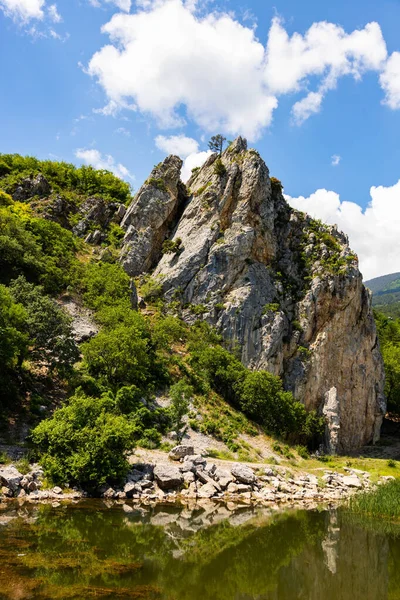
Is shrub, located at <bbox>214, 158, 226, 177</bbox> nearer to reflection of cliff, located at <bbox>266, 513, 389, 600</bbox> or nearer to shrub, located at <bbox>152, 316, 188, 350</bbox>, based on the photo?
shrub, located at <bbox>152, 316, 188, 350</bbox>

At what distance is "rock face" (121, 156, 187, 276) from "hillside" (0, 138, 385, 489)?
241 mm

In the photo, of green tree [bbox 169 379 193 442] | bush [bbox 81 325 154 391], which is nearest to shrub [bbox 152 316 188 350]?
bush [bbox 81 325 154 391]

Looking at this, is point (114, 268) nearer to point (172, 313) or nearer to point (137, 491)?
point (172, 313)

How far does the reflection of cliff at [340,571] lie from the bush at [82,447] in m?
12.5

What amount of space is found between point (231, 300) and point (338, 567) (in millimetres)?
44213

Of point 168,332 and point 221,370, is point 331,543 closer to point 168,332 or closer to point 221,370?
point 221,370

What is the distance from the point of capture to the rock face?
66688 millimetres

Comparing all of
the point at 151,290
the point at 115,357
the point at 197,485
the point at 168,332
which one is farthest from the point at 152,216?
the point at 197,485

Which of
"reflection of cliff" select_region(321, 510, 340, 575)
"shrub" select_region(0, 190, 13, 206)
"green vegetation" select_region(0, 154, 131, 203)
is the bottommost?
"reflection of cliff" select_region(321, 510, 340, 575)

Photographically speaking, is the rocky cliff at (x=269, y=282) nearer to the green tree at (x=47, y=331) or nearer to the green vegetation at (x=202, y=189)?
the green vegetation at (x=202, y=189)

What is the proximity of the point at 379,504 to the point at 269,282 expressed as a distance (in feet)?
128

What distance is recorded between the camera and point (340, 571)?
15680mm

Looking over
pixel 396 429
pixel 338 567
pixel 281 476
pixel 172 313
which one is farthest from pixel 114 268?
pixel 396 429

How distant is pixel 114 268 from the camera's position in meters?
59.5
